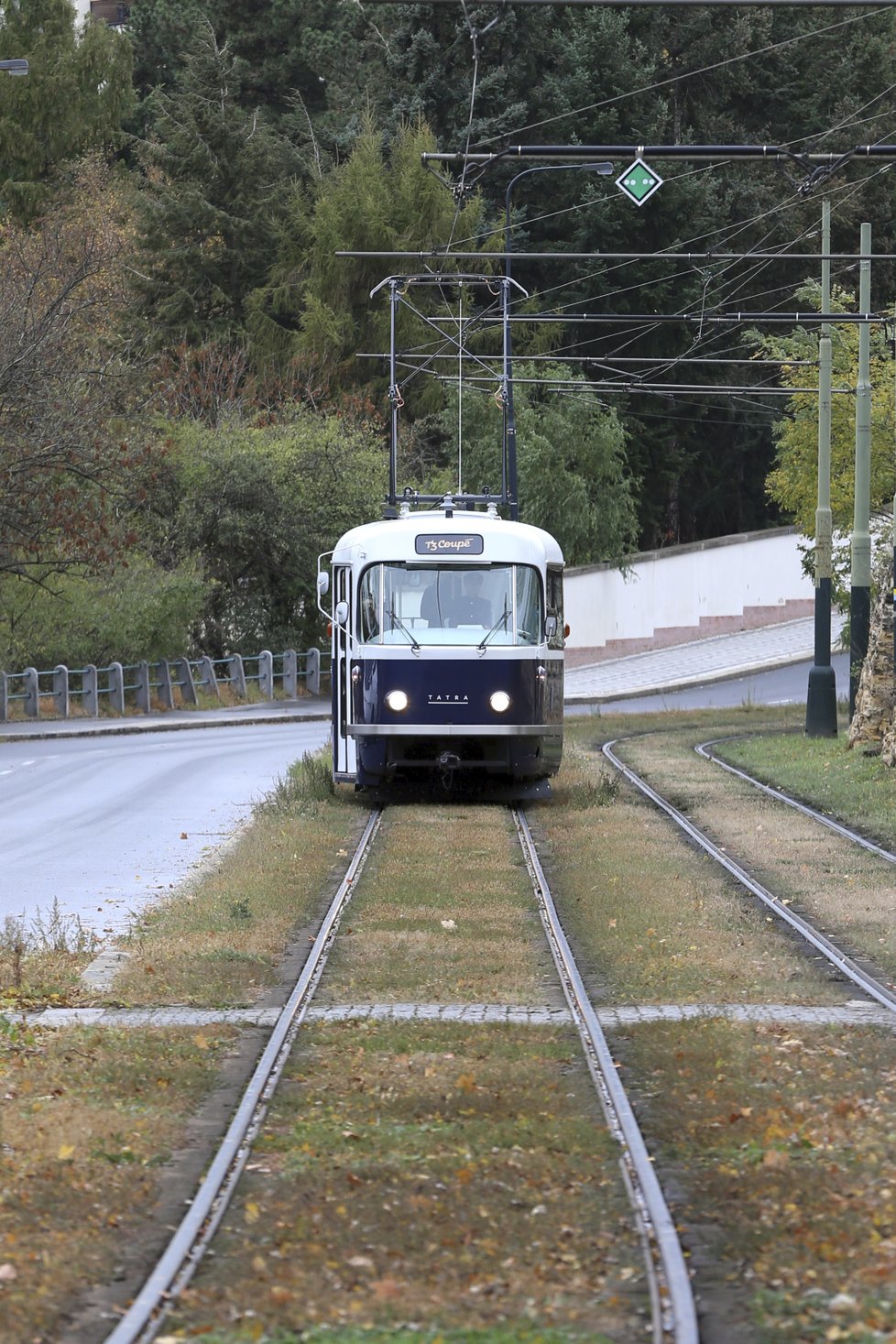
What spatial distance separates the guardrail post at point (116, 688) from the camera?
148 feet

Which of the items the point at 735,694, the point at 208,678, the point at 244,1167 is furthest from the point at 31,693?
the point at 244,1167

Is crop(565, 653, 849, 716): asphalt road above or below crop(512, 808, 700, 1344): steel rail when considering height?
below

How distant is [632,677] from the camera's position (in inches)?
2205

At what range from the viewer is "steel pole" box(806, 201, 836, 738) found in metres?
32.1

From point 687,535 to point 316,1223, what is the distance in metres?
71.9

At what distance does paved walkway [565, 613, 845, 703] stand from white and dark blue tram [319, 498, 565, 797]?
27.4 meters

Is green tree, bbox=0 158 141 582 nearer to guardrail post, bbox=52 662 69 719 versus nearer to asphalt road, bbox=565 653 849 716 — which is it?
guardrail post, bbox=52 662 69 719

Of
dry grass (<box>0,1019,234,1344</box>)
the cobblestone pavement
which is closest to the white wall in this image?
the cobblestone pavement

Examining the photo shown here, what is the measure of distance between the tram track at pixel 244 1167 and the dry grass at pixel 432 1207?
2.4 inches

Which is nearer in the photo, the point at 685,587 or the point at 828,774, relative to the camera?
the point at 828,774

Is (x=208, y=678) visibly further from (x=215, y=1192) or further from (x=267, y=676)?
(x=215, y=1192)

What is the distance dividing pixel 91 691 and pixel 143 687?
1.96 metres

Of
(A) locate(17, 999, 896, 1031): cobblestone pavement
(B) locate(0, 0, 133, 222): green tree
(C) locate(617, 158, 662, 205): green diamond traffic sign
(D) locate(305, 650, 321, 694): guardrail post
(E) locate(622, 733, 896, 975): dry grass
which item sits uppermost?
(B) locate(0, 0, 133, 222): green tree

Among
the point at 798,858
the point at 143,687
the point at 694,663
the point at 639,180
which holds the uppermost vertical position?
the point at 639,180
